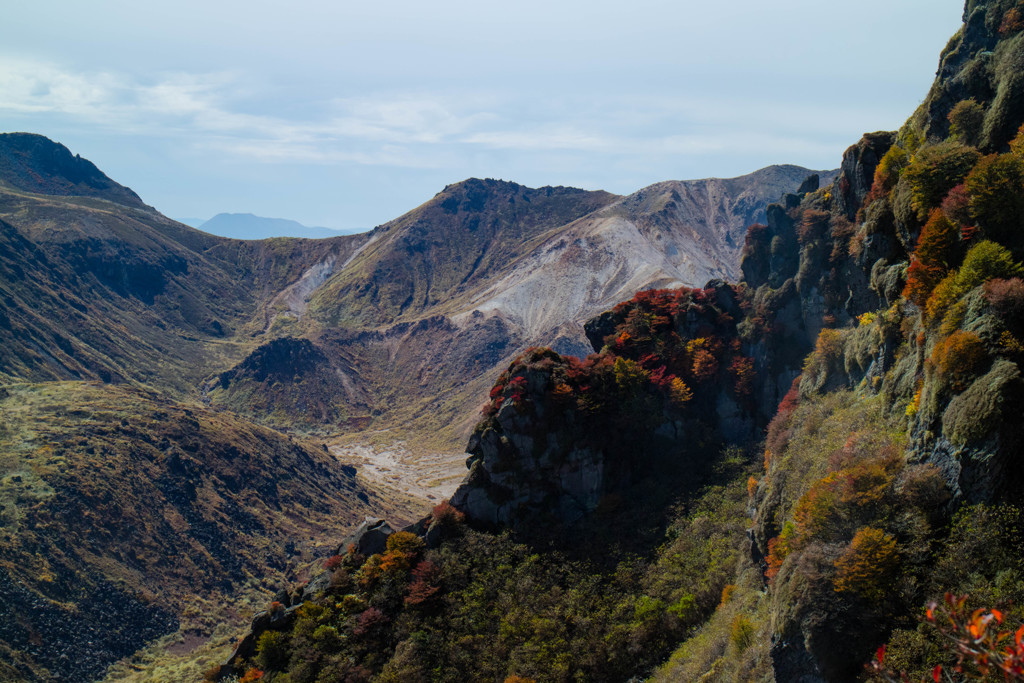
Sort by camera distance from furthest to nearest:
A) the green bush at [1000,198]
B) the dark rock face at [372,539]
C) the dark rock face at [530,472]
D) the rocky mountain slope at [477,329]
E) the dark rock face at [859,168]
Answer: the rocky mountain slope at [477,329], the dark rock face at [530,472], the dark rock face at [372,539], the dark rock face at [859,168], the green bush at [1000,198]

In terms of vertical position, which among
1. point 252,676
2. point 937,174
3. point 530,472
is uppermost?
point 937,174

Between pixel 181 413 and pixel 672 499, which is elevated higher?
pixel 672 499

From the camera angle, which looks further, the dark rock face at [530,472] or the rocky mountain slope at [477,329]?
the rocky mountain slope at [477,329]

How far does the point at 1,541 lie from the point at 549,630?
6124 cm

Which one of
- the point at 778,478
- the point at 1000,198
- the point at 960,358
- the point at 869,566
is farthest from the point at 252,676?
the point at 1000,198

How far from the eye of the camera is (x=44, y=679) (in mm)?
51156

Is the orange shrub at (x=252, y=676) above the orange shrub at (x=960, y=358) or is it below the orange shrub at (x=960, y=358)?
below

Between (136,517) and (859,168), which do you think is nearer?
(859,168)

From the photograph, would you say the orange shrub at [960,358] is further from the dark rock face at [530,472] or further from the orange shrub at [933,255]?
the dark rock face at [530,472]

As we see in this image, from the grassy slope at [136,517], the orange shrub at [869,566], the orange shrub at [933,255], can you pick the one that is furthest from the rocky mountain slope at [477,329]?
the orange shrub at [869,566]

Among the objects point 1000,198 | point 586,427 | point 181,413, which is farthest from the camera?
point 181,413

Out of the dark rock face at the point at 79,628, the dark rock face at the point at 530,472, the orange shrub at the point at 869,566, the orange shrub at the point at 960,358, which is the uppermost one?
the orange shrub at the point at 960,358

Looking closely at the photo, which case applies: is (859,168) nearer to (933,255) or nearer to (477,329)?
(933,255)

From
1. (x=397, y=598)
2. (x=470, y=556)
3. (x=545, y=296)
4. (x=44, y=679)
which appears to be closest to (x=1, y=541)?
(x=44, y=679)
